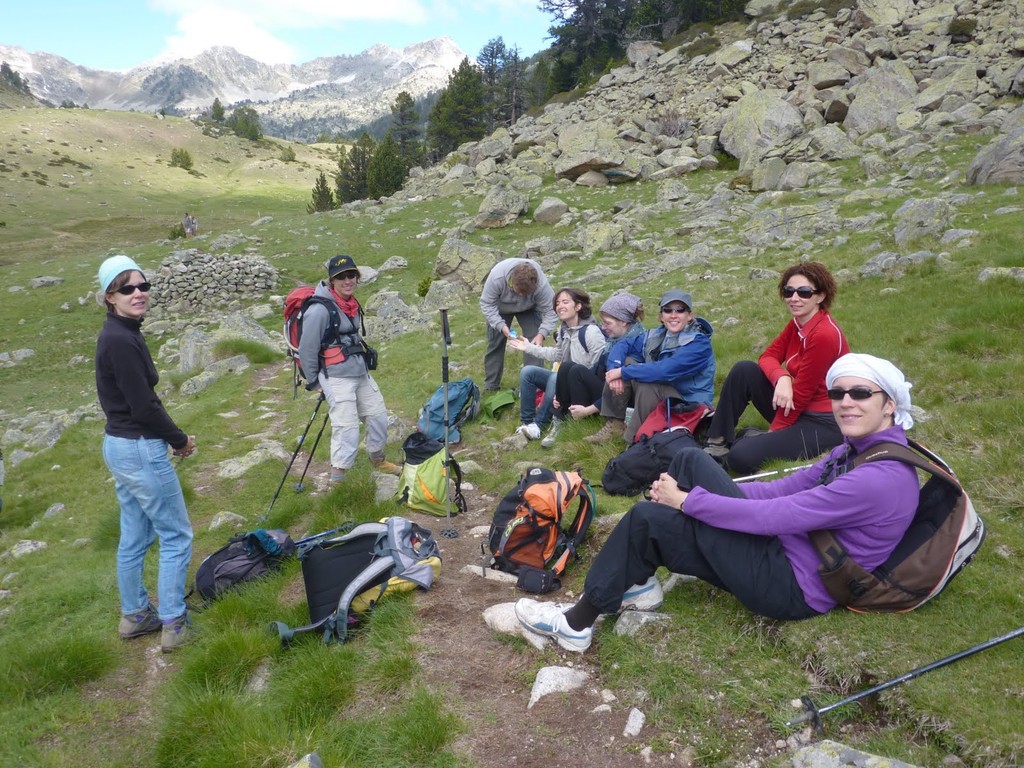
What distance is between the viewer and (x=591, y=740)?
336cm

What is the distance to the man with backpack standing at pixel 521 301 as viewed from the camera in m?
9.02

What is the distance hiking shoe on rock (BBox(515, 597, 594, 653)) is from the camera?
4.01 metres

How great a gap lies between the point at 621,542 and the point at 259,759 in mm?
2522

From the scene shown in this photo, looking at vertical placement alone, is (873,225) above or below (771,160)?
below

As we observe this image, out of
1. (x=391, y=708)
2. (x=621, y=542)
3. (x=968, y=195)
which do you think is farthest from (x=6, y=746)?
(x=968, y=195)

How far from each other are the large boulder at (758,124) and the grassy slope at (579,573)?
1392 cm

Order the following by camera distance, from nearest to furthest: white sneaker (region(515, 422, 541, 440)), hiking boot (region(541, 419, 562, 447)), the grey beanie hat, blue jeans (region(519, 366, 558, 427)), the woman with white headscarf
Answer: the woman with white headscarf, the grey beanie hat, hiking boot (region(541, 419, 562, 447)), white sneaker (region(515, 422, 541, 440)), blue jeans (region(519, 366, 558, 427))

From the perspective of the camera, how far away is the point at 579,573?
16.5ft

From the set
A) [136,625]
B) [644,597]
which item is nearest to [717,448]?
[644,597]

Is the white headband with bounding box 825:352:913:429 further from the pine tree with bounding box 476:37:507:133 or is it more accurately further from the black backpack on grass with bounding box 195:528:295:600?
the pine tree with bounding box 476:37:507:133

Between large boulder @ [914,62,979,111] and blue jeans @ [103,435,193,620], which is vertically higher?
large boulder @ [914,62,979,111]

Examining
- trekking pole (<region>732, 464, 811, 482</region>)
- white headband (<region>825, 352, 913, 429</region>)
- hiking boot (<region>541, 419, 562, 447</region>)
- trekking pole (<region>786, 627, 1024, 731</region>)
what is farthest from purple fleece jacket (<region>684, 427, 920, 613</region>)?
hiking boot (<region>541, 419, 562, 447</region>)

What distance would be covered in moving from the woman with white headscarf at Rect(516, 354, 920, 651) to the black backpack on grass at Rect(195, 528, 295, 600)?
2.87 meters

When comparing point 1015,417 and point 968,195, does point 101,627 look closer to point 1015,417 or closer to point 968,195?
point 1015,417
